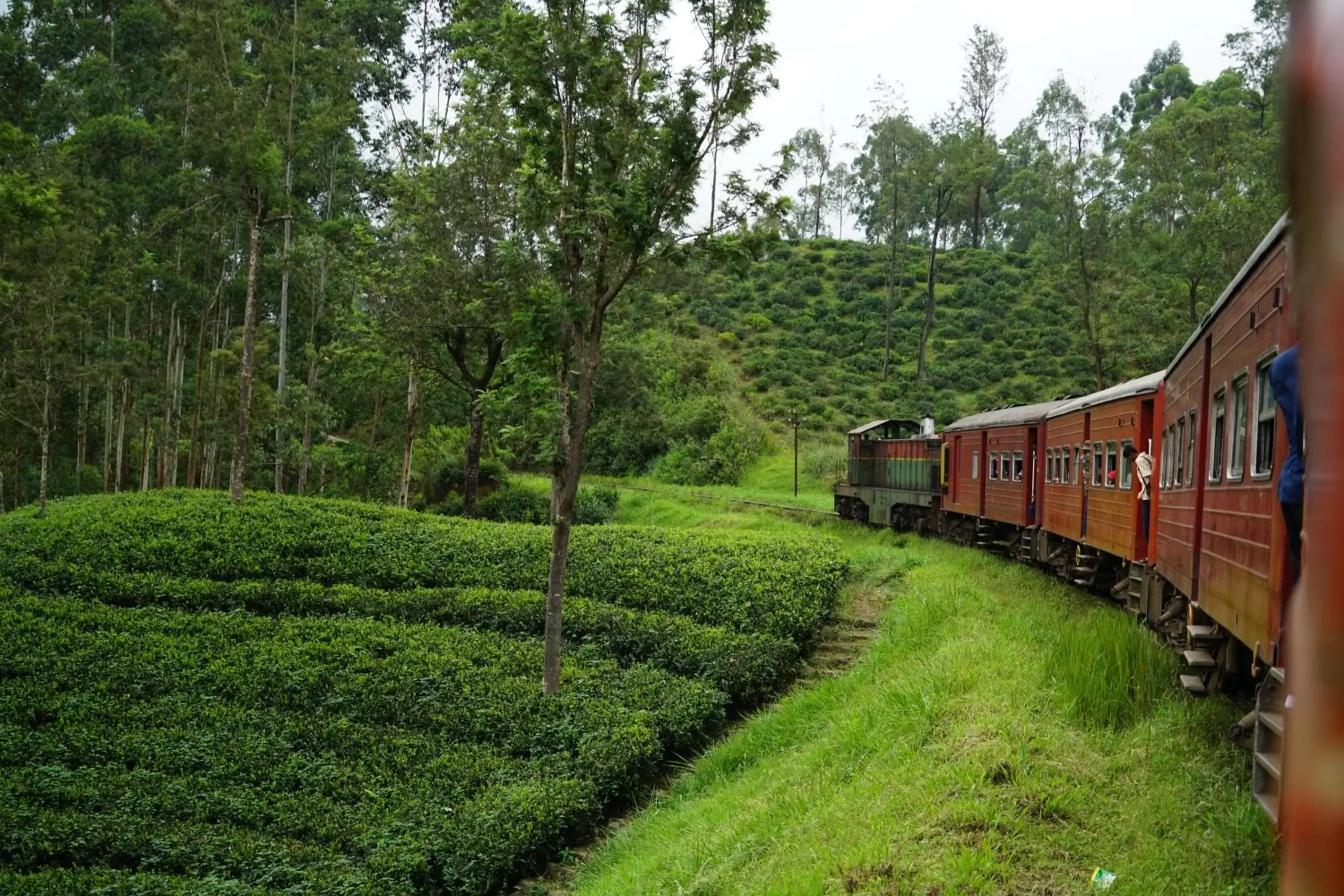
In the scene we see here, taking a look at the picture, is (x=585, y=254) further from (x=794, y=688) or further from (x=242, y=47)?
(x=242, y=47)

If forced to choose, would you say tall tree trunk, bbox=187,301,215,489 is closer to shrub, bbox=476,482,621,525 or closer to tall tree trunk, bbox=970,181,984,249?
shrub, bbox=476,482,621,525

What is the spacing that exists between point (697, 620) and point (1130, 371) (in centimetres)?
3645

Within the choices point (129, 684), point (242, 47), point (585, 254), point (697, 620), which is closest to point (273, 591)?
point (129, 684)

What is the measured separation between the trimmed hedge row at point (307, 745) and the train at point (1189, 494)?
552 cm

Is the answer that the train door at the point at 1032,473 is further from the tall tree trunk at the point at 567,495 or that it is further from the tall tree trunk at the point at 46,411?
the tall tree trunk at the point at 46,411

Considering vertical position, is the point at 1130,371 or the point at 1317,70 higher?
the point at 1130,371

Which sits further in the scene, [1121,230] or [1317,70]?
[1121,230]

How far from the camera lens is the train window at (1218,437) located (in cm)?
659

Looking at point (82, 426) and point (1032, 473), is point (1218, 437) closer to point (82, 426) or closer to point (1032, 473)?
point (1032, 473)

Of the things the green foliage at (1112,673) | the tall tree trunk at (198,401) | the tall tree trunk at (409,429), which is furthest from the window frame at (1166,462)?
the tall tree trunk at (198,401)

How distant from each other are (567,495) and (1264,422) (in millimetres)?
7680

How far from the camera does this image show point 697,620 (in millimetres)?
15227

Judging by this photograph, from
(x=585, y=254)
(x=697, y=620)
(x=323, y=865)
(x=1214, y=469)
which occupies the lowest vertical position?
(x=323, y=865)

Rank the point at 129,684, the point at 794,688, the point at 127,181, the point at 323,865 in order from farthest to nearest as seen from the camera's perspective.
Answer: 1. the point at 127,181
2. the point at 794,688
3. the point at 129,684
4. the point at 323,865
